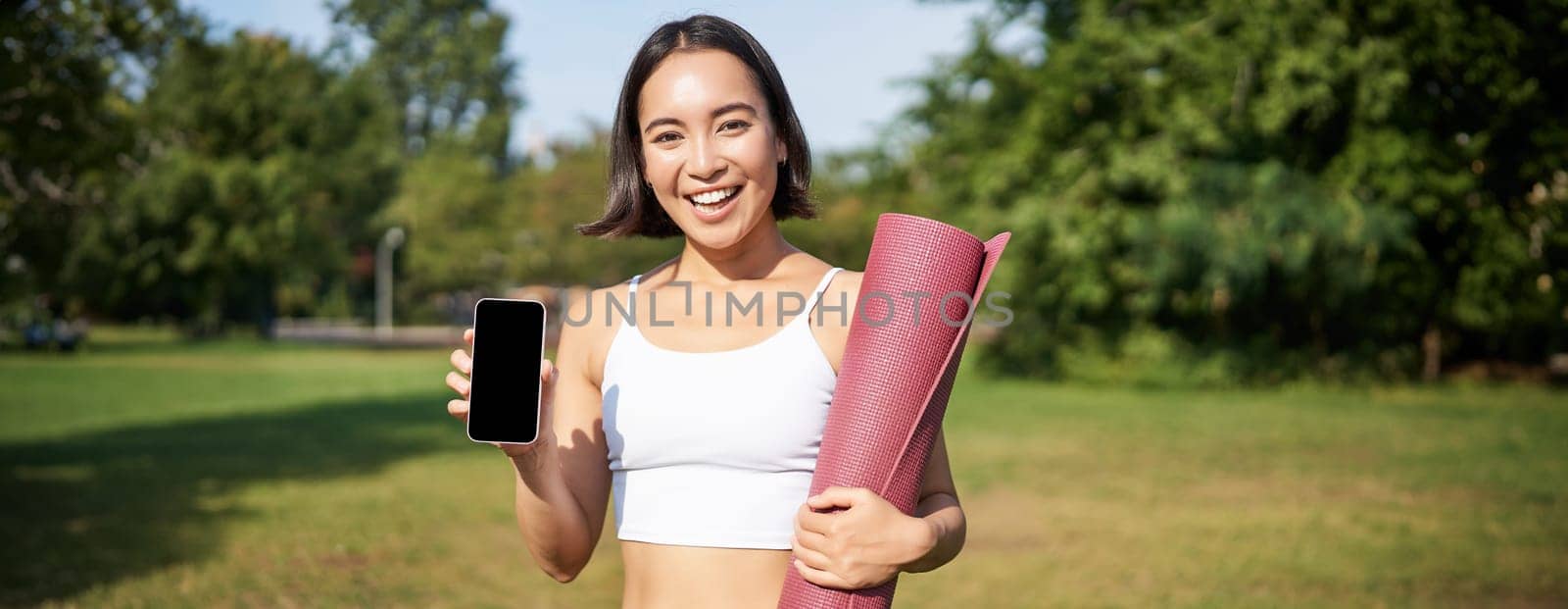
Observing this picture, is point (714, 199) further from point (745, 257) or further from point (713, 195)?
point (745, 257)

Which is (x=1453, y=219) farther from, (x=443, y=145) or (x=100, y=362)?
(x=443, y=145)

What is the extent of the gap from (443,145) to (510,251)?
15.2 ft

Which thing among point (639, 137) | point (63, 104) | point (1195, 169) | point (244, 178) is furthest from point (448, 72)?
point (639, 137)

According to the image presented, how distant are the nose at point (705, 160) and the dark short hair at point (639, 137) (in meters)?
0.13

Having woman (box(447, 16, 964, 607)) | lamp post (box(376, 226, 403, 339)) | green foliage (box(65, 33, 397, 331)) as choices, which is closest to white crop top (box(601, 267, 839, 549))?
woman (box(447, 16, 964, 607))

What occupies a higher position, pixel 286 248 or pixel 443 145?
pixel 443 145

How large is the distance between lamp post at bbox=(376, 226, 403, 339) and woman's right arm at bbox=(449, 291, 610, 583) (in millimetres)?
46987

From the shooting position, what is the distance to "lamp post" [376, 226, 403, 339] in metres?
47.8

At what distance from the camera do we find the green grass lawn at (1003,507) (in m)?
7.88

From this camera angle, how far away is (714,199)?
6.66 ft

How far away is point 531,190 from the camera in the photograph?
143 feet

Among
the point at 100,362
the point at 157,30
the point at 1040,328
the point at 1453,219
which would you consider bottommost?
the point at 100,362

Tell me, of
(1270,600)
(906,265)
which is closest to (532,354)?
(906,265)

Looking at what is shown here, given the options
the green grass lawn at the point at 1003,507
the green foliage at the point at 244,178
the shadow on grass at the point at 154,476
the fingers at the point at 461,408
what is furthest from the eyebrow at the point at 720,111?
the green foliage at the point at 244,178
